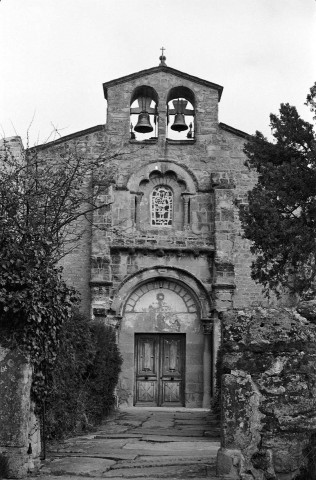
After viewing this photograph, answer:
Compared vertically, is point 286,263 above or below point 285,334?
above

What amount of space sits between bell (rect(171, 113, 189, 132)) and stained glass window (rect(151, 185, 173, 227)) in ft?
6.05

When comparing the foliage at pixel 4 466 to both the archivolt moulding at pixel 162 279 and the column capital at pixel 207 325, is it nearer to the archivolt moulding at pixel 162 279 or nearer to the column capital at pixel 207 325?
the archivolt moulding at pixel 162 279

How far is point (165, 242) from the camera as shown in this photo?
71.2 ft

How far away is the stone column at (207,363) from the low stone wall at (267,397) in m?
14.0

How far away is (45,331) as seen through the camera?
322 inches

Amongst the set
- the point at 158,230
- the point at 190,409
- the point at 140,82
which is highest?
the point at 140,82


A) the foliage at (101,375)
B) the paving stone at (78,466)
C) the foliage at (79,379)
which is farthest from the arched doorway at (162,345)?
the paving stone at (78,466)

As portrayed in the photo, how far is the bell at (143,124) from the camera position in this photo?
21.8 meters

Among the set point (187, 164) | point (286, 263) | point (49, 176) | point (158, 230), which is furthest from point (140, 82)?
point (49, 176)

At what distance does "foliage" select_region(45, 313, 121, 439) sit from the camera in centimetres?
1058

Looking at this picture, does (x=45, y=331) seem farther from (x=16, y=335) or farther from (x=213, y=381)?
(x=213, y=381)

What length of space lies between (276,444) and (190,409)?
45.2ft

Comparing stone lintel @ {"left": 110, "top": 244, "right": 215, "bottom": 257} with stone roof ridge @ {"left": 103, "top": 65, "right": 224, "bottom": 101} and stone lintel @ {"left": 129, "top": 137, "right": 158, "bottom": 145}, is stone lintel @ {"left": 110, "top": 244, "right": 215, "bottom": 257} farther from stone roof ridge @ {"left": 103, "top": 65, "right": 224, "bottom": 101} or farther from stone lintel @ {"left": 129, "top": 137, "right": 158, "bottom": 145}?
stone roof ridge @ {"left": 103, "top": 65, "right": 224, "bottom": 101}

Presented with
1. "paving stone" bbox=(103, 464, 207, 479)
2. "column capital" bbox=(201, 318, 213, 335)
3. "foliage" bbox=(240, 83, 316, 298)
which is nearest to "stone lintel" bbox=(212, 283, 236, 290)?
"column capital" bbox=(201, 318, 213, 335)
